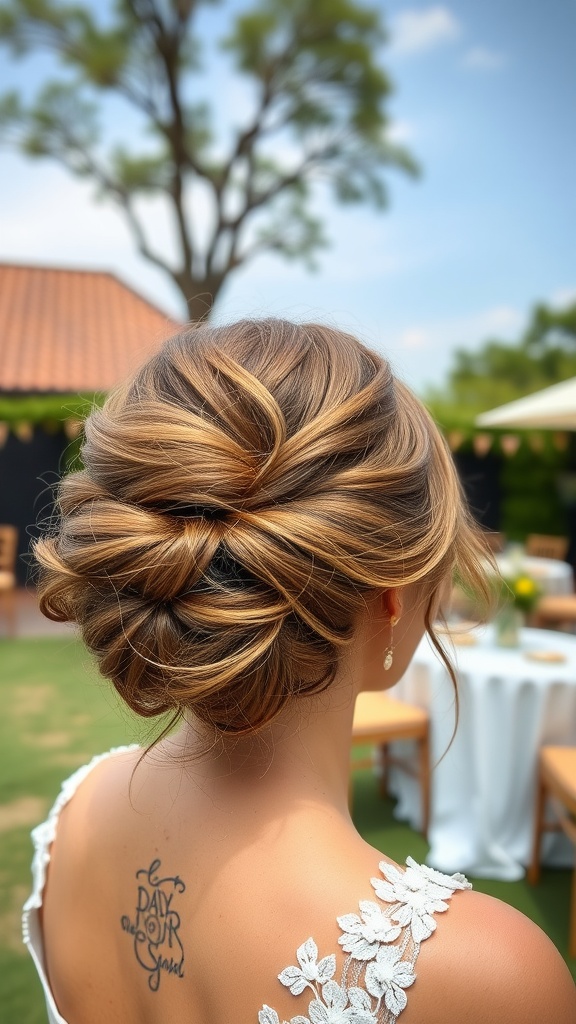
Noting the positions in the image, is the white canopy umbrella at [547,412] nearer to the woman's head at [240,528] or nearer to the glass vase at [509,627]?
the glass vase at [509,627]

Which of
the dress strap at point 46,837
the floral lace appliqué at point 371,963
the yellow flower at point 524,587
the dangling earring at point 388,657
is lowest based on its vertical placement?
the yellow flower at point 524,587

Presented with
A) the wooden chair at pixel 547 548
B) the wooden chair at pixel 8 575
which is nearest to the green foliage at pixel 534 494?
the wooden chair at pixel 547 548

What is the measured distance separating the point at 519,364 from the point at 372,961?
41.4 m

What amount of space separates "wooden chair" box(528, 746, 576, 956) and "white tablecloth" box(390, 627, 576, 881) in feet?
0.27

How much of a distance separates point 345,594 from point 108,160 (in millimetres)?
19568

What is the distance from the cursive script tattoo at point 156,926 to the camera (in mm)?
821

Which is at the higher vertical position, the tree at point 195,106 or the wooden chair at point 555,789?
the tree at point 195,106

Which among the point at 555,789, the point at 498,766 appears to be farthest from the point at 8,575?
the point at 555,789

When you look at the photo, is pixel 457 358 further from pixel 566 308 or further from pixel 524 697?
pixel 524 697

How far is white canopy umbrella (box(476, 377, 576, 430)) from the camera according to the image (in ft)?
19.2

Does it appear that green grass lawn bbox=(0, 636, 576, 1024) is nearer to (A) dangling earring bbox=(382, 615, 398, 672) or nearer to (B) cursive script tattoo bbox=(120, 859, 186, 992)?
(B) cursive script tattoo bbox=(120, 859, 186, 992)

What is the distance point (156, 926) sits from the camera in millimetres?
842

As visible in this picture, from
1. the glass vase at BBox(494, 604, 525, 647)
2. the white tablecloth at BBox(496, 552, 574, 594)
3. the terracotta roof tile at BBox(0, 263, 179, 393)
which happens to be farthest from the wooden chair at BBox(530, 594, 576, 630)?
the terracotta roof tile at BBox(0, 263, 179, 393)

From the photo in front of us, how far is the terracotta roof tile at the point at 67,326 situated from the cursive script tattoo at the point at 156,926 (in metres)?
12.3
